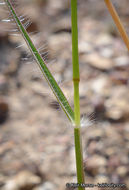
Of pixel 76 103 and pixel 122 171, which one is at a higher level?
pixel 76 103

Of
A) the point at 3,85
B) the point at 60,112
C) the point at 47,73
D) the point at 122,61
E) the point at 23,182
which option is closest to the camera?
the point at 47,73

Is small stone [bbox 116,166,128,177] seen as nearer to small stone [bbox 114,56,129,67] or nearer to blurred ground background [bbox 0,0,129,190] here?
blurred ground background [bbox 0,0,129,190]

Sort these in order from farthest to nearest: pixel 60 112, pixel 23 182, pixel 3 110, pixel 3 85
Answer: pixel 3 85
pixel 3 110
pixel 23 182
pixel 60 112

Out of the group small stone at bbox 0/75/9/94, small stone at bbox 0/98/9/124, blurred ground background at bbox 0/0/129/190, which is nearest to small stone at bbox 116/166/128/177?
blurred ground background at bbox 0/0/129/190

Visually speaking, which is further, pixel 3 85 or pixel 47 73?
pixel 3 85

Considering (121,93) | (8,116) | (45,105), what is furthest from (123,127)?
(8,116)

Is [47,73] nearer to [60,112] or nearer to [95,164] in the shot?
[60,112]

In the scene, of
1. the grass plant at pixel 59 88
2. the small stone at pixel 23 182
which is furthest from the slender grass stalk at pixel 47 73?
the small stone at pixel 23 182

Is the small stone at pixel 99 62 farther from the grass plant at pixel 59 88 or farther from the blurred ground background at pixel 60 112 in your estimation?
the grass plant at pixel 59 88

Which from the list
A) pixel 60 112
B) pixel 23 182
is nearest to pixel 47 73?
pixel 60 112
